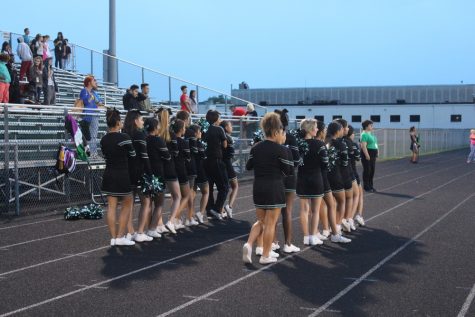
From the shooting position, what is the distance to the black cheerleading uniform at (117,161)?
1020cm

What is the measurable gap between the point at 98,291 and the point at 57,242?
11.5 feet

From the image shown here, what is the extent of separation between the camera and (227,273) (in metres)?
8.48

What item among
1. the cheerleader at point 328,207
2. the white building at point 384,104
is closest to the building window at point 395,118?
the white building at point 384,104

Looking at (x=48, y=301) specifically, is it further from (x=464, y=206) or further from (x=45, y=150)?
(x=464, y=206)

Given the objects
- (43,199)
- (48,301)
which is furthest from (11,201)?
(48,301)

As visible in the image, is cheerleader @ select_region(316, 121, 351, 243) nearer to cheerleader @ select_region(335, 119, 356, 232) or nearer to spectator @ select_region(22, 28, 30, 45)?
cheerleader @ select_region(335, 119, 356, 232)

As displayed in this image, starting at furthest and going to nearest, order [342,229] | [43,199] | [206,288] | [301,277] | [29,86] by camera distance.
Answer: [29,86]
[43,199]
[342,229]
[301,277]
[206,288]

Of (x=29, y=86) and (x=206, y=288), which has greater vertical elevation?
(x=29, y=86)

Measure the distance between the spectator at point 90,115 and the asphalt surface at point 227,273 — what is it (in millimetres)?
3270

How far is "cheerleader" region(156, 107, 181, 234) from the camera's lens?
1138cm

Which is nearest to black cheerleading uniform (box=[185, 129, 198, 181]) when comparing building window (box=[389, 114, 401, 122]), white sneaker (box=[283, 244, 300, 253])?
white sneaker (box=[283, 244, 300, 253])

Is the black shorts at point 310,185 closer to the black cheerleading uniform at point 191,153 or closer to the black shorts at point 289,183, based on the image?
the black shorts at point 289,183

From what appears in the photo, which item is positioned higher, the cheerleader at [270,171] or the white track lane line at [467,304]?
the cheerleader at [270,171]

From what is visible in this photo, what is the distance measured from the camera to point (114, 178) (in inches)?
403
